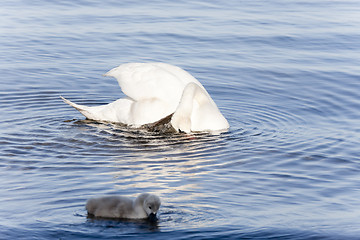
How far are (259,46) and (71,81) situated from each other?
17.0 feet

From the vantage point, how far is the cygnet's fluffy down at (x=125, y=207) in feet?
23.0

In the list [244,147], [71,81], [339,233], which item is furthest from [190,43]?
[339,233]

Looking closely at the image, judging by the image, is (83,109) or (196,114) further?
(83,109)

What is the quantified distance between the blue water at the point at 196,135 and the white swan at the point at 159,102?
0.26 metres

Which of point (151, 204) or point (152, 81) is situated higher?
point (152, 81)

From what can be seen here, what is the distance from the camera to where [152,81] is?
11500 mm

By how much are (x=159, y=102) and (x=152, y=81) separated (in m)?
0.33

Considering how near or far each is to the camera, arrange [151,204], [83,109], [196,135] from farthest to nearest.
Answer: [83,109] → [196,135] → [151,204]

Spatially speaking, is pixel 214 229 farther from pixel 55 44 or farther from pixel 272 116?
pixel 55 44

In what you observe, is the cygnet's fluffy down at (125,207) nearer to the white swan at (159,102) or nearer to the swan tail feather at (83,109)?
the white swan at (159,102)

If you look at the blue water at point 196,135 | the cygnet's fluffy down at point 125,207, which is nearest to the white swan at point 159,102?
the blue water at point 196,135

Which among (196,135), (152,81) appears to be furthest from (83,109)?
(196,135)

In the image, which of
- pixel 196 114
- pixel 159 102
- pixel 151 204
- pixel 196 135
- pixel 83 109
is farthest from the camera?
pixel 83 109

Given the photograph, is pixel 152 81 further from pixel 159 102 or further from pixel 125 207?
pixel 125 207
